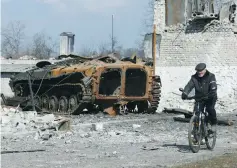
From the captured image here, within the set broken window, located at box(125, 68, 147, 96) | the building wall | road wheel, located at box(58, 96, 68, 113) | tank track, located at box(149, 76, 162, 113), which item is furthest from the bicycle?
the building wall

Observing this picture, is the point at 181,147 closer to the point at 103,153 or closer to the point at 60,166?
the point at 103,153

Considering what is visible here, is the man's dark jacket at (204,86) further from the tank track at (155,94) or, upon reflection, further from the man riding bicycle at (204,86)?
the tank track at (155,94)

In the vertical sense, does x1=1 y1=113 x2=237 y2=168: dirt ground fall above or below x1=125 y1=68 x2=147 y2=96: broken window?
below

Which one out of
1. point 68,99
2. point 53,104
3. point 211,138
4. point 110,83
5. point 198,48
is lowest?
point 53,104

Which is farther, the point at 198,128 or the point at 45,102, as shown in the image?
the point at 45,102

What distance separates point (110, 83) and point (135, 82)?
3.38ft

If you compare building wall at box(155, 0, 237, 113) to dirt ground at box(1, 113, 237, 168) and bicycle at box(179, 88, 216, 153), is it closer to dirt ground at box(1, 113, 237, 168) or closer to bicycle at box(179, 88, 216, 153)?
dirt ground at box(1, 113, 237, 168)

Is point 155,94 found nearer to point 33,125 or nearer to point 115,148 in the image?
point 33,125

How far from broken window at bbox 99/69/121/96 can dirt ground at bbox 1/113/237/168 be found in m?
5.89

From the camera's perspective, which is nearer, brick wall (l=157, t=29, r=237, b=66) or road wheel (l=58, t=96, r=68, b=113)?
road wheel (l=58, t=96, r=68, b=113)

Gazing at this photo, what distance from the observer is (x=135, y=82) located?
22969mm

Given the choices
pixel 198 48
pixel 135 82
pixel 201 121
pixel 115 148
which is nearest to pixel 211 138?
pixel 201 121

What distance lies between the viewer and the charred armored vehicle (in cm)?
2116

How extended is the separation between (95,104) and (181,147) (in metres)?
10.2
